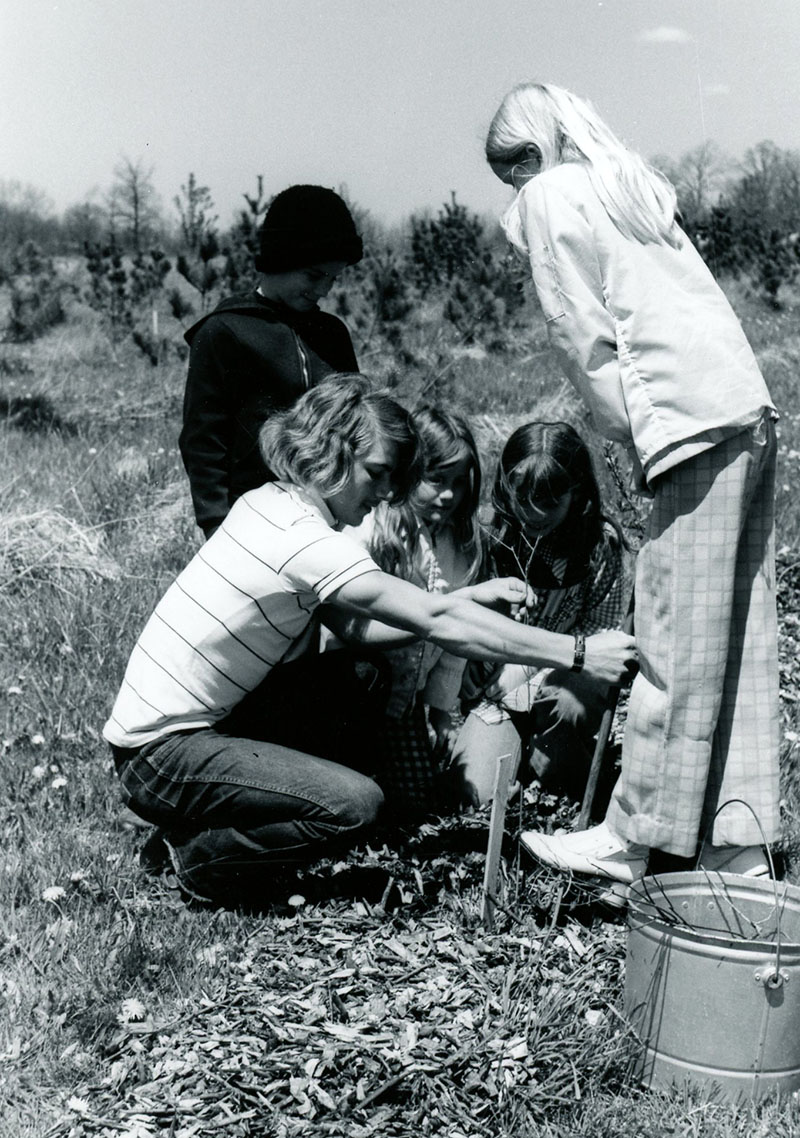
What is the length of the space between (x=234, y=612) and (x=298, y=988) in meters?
0.84

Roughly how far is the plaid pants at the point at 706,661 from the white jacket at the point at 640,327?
91mm

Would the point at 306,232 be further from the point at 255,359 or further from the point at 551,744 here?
the point at 551,744

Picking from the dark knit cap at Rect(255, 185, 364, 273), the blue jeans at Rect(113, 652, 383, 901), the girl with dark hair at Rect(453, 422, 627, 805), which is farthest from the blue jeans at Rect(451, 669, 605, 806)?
the dark knit cap at Rect(255, 185, 364, 273)

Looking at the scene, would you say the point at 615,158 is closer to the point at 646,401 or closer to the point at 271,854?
the point at 646,401

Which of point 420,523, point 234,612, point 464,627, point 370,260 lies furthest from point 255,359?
point 370,260

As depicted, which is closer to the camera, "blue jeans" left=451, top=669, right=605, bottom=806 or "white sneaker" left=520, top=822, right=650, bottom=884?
"white sneaker" left=520, top=822, right=650, bottom=884

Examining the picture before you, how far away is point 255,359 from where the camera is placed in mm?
3398

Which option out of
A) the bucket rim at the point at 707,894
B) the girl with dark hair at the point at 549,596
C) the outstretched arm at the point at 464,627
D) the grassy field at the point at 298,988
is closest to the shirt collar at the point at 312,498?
the outstretched arm at the point at 464,627

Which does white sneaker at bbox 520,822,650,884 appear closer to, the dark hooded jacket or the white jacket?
the white jacket

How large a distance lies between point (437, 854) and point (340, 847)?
0.95ft

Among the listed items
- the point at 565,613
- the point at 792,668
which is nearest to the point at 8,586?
the point at 565,613

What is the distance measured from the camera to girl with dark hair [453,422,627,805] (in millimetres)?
3197

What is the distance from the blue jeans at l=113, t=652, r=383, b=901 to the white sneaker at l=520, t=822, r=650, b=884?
0.43 m

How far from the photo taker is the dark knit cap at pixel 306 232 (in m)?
3.27
